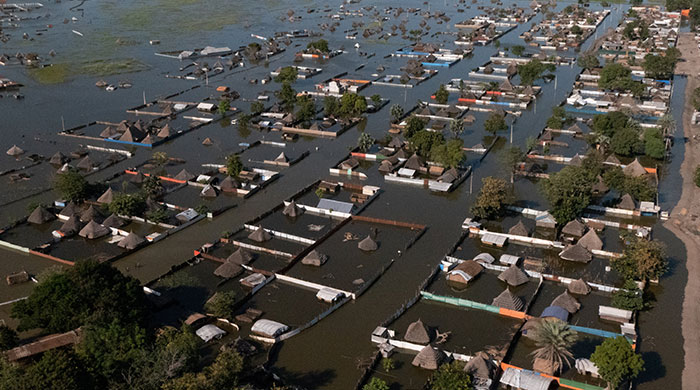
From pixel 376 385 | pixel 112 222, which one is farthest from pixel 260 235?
pixel 376 385

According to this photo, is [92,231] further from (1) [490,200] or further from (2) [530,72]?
(2) [530,72]

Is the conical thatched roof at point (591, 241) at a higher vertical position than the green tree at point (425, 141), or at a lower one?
lower

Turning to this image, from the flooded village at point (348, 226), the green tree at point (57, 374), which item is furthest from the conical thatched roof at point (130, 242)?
the green tree at point (57, 374)

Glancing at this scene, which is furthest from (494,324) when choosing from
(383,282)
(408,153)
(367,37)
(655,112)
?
(367,37)

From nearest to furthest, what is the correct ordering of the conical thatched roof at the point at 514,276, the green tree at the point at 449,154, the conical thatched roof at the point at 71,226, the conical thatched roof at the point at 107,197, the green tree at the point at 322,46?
the conical thatched roof at the point at 514,276
the conical thatched roof at the point at 71,226
the conical thatched roof at the point at 107,197
the green tree at the point at 449,154
the green tree at the point at 322,46

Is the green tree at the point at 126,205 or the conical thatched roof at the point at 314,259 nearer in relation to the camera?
the conical thatched roof at the point at 314,259

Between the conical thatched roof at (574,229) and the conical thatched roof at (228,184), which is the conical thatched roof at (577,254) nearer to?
the conical thatched roof at (574,229)
